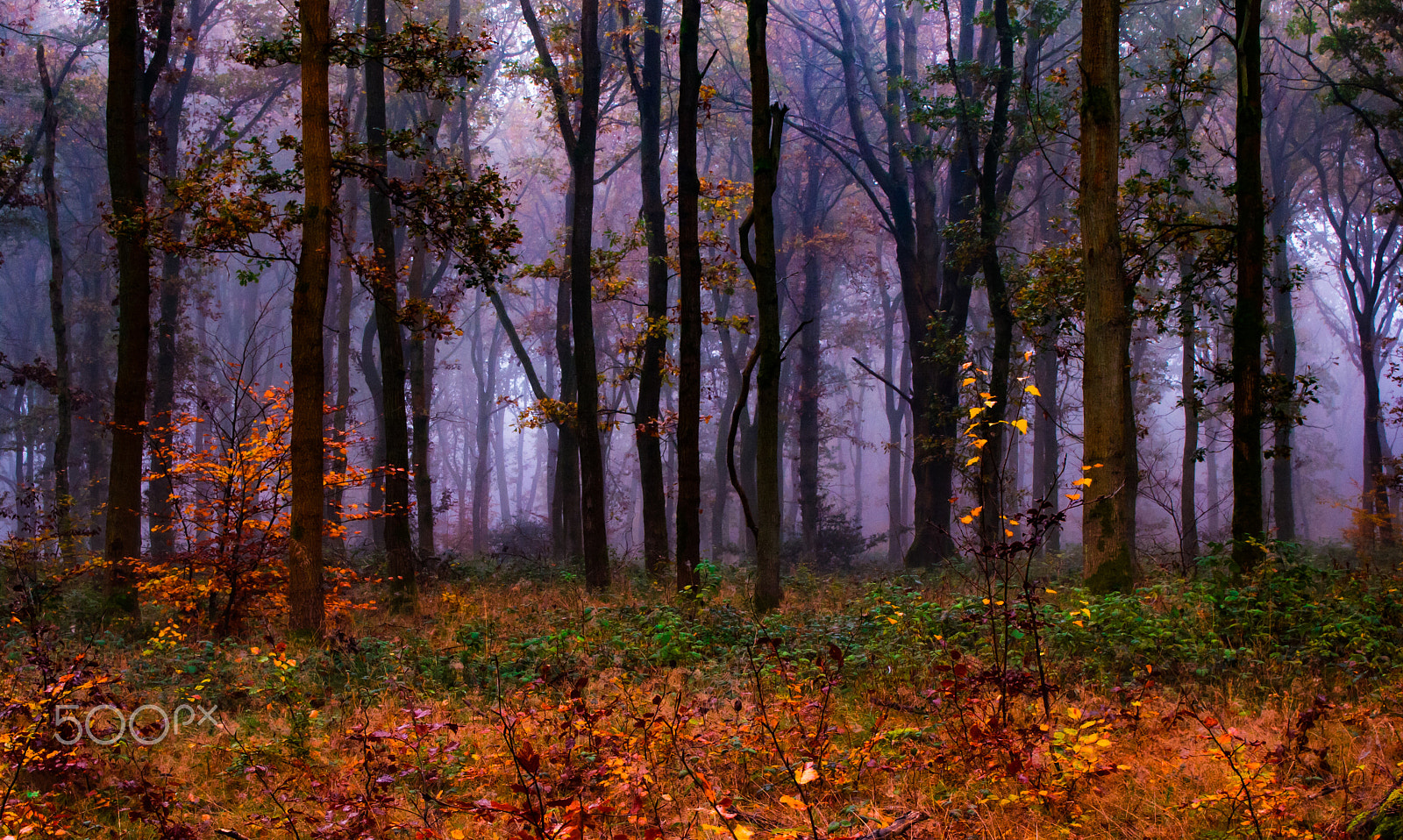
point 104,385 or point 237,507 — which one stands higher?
point 104,385

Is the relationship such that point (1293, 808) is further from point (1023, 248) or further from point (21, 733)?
point (1023, 248)

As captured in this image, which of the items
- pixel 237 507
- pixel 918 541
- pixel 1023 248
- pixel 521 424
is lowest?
pixel 918 541

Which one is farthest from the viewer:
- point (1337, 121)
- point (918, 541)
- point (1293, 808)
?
point (1337, 121)

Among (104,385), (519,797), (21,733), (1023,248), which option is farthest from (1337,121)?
(104,385)

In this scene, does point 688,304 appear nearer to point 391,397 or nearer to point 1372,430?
point 391,397

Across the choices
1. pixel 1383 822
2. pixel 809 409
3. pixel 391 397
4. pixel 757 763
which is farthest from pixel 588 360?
pixel 1383 822

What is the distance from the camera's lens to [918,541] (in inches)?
698

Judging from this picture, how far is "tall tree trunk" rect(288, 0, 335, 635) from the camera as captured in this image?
817 centimetres

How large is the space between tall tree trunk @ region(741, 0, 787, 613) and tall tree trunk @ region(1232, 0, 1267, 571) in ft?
17.6

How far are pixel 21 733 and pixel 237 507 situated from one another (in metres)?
5.47

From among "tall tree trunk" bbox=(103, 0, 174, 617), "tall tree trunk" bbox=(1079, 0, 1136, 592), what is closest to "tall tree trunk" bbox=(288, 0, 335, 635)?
"tall tree trunk" bbox=(103, 0, 174, 617)

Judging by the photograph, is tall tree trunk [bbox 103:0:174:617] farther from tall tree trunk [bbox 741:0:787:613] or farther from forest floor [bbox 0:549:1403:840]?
tall tree trunk [bbox 741:0:787:613]

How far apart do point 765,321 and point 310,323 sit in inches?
196

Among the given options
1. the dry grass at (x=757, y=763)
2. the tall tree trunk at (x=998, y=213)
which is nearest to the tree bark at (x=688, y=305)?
the dry grass at (x=757, y=763)
